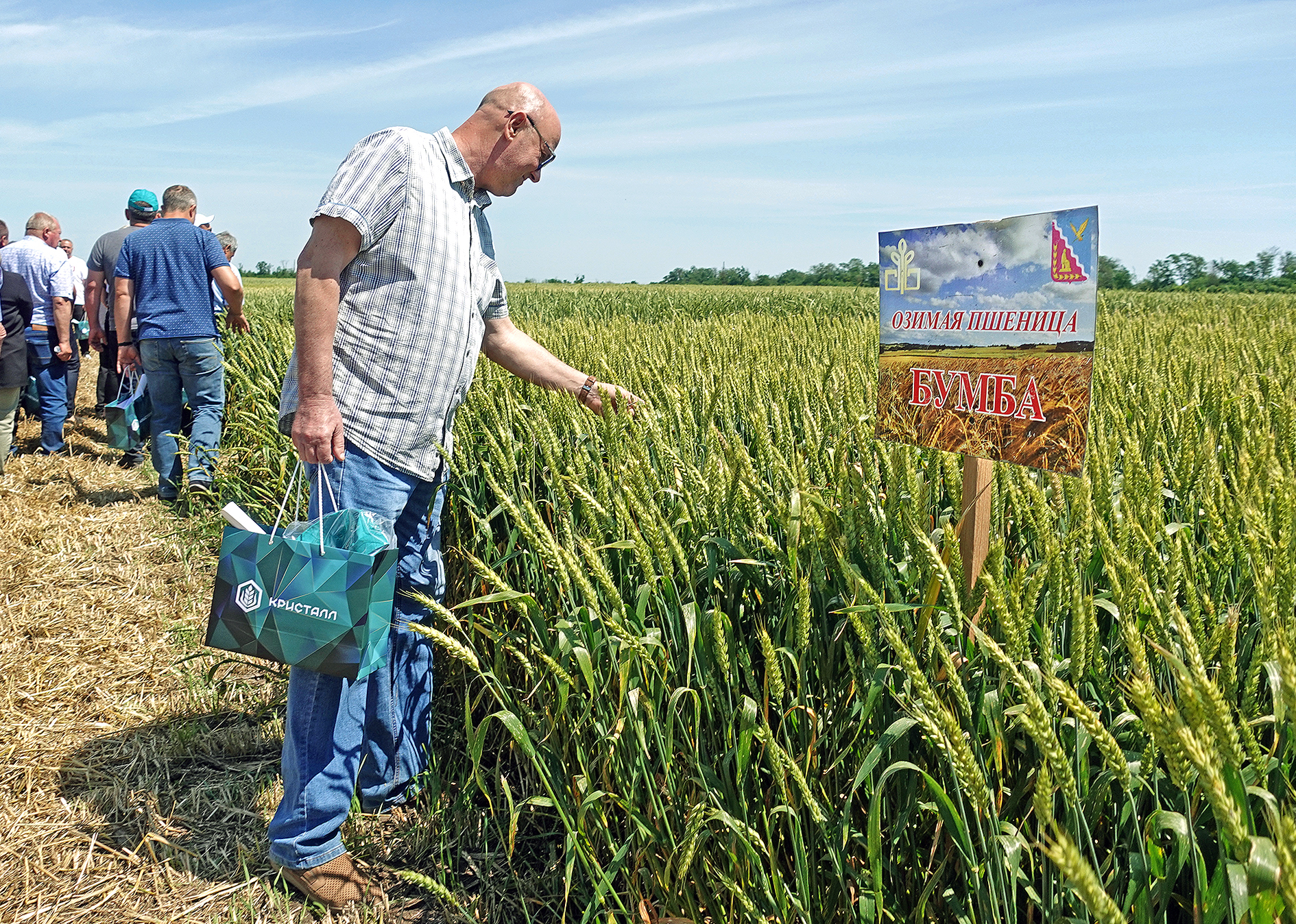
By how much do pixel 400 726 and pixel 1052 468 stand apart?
1671 mm

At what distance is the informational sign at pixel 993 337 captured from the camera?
138 centimetres

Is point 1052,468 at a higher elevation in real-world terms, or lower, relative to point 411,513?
higher

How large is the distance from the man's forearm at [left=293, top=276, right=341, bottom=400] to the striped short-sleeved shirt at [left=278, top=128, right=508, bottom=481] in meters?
0.07

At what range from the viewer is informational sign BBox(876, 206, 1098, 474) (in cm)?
138

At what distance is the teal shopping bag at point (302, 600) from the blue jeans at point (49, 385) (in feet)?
18.0

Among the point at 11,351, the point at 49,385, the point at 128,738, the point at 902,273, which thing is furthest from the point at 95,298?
the point at 902,273

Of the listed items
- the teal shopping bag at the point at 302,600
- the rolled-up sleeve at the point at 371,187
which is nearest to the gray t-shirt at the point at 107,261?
the rolled-up sleeve at the point at 371,187

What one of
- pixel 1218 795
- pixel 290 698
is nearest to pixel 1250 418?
pixel 1218 795

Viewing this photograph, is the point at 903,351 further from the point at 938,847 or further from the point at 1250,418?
the point at 1250,418

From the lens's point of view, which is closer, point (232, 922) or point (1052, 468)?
point (1052, 468)

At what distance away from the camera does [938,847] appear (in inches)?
53.5

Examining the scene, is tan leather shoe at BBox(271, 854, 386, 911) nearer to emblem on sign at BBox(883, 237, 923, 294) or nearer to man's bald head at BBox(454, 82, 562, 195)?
man's bald head at BBox(454, 82, 562, 195)

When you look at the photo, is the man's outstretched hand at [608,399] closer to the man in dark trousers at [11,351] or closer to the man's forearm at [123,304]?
the man's forearm at [123,304]

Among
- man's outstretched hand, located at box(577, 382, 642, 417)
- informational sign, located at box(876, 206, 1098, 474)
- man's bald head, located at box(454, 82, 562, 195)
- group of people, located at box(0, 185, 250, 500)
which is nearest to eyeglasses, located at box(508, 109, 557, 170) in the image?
man's bald head, located at box(454, 82, 562, 195)
